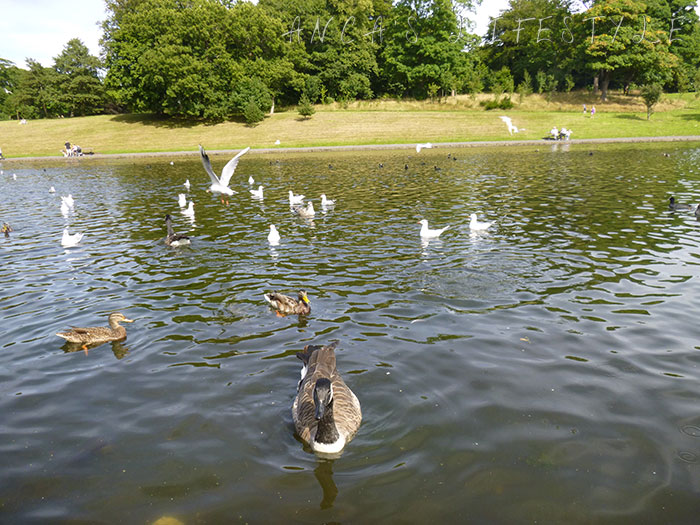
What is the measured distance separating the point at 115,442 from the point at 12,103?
132955 mm

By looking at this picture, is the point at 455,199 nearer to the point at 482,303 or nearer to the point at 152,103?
the point at 482,303

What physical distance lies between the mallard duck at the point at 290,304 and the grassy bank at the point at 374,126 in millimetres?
54645

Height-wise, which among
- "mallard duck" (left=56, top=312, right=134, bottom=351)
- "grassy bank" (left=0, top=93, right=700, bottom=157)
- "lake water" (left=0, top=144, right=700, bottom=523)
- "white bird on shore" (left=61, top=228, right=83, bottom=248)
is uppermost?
"grassy bank" (left=0, top=93, right=700, bottom=157)

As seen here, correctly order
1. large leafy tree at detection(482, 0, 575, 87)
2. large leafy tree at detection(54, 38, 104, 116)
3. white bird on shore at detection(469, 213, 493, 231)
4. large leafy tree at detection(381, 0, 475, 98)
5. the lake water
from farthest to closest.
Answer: large leafy tree at detection(54, 38, 104, 116) < large leafy tree at detection(482, 0, 575, 87) < large leafy tree at detection(381, 0, 475, 98) < white bird on shore at detection(469, 213, 493, 231) < the lake water

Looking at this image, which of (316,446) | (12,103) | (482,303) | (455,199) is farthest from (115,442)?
(12,103)

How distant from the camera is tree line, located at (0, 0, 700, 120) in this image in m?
73.9

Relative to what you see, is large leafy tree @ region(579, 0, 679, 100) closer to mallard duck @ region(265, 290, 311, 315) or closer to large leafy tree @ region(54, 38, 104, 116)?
mallard duck @ region(265, 290, 311, 315)

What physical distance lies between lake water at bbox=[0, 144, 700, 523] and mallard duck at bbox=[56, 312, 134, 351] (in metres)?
0.25

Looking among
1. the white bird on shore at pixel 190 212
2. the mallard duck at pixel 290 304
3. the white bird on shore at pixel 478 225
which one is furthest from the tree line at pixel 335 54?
the mallard duck at pixel 290 304

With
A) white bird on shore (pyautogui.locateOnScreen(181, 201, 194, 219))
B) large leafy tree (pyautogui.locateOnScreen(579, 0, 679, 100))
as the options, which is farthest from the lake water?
large leafy tree (pyautogui.locateOnScreen(579, 0, 679, 100))

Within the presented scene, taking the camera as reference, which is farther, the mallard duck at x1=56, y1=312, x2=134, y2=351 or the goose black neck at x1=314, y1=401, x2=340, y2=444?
the mallard duck at x1=56, y1=312, x2=134, y2=351

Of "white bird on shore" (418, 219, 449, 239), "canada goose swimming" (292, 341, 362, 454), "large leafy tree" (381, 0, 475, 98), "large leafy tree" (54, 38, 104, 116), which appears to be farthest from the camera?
"large leafy tree" (54, 38, 104, 116)

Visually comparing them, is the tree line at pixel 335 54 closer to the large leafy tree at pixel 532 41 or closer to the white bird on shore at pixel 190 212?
the large leafy tree at pixel 532 41

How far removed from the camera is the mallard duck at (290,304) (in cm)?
991
